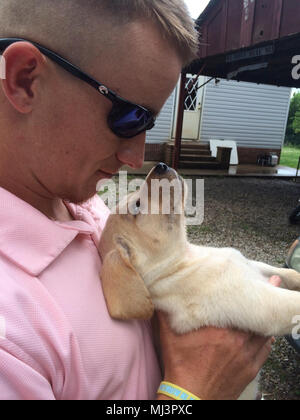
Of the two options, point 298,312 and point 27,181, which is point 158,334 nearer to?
point 298,312

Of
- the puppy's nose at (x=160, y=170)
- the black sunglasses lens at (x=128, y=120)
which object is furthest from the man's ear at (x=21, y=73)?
the puppy's nose at (x=160, y=170)

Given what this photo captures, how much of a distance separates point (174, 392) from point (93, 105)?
1.10 metres

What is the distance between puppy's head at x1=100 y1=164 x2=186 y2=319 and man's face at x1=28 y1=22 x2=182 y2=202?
1.38ft

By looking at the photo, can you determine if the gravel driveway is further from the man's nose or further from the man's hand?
the man's nose

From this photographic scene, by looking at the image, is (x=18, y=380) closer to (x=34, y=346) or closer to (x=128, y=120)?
(x=34, y=346)

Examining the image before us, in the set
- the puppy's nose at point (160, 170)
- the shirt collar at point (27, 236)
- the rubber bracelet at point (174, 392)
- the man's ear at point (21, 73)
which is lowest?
the rubber bracelet at point (174, 392)

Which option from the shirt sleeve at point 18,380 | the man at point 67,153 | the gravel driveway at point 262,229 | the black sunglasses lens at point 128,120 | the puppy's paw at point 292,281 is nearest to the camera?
the shirt sleeve at point 18,380

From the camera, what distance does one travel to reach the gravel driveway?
132 inches

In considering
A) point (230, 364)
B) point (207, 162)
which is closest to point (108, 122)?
point (230, 364)

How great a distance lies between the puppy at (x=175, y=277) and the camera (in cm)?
149

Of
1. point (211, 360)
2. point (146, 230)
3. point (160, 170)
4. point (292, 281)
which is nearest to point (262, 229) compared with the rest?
point (292, 281)

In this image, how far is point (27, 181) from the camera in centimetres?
128

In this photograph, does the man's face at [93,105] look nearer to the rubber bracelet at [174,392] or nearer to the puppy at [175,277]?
the puppy at [175,277]

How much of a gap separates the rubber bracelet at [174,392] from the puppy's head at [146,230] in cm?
30
